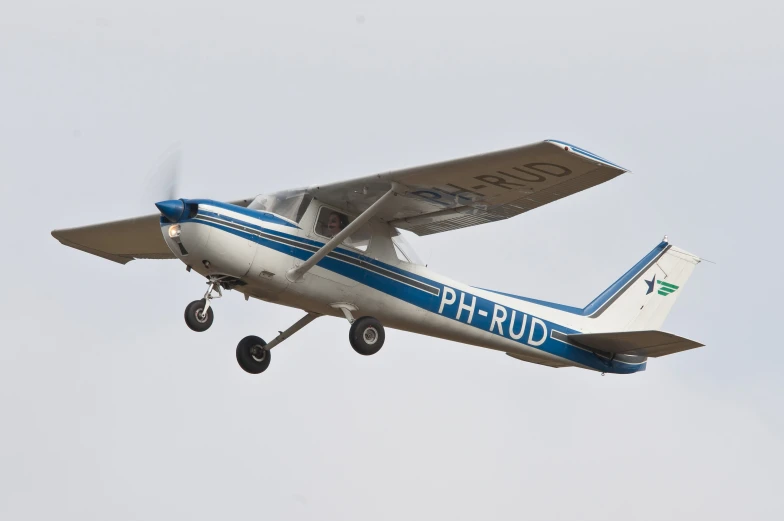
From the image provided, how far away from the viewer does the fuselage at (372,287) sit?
18.0 m

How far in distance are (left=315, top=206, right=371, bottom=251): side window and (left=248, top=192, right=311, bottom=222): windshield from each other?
11.1 inches

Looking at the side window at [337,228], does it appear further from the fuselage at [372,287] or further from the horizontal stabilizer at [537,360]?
the horizontal stabilizer at [537,360]

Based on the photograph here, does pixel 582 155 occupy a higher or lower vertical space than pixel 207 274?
higher

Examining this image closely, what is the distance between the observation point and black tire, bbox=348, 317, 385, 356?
18.7 meters

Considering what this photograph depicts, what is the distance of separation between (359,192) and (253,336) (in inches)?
116

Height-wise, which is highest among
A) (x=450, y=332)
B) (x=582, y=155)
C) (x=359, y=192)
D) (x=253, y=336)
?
(x=582, y=155)

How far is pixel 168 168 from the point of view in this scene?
18.8 m

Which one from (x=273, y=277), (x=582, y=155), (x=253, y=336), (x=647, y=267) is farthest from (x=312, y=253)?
(x=647, y=267)

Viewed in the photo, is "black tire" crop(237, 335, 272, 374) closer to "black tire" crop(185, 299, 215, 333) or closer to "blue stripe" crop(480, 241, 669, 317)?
"black tire" crop(185, 299, 215, 333)

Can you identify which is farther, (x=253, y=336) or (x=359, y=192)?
(x=253, y=336)

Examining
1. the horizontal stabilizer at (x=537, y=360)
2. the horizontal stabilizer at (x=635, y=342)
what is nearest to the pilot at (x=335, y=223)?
the horizontal stabilizer at (x=537, y=360)

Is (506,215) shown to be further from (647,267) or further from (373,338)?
(647,267)

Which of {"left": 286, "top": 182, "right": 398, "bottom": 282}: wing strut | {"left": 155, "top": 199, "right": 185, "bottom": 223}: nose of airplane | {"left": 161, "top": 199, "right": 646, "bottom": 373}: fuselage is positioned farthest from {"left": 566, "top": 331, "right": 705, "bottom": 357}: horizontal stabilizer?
{"left": 155, "top": 199, "right": 185, "bottom": 223}: nose of airplane

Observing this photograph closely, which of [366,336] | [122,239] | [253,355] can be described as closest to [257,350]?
[253,355]
